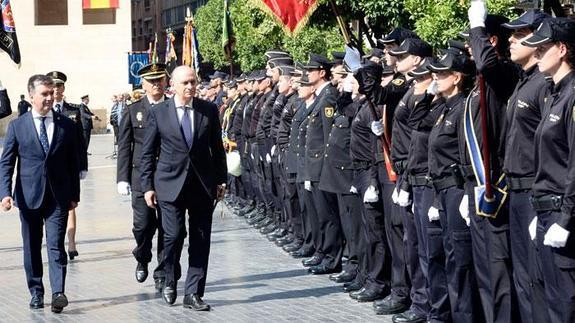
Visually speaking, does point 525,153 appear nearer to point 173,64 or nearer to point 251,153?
point 251,153

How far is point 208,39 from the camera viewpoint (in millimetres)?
72125

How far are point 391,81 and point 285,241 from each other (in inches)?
217

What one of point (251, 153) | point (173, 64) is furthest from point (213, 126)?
point (173, 64)

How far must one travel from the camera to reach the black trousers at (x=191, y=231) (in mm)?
10686

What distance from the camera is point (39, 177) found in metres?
11.0

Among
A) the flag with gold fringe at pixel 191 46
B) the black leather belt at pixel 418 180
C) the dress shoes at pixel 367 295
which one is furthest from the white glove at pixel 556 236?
the flag with gold fringe at pixel 191 46

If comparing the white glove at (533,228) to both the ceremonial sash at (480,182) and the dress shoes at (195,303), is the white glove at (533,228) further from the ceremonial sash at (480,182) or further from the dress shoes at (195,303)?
the dress shoes at (195,303)

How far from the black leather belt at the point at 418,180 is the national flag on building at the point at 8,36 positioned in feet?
31.9

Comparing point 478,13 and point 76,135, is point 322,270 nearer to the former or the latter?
point 76,135

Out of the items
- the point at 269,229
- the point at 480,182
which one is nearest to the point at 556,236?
the point at 480,182

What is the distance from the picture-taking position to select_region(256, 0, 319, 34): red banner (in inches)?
571

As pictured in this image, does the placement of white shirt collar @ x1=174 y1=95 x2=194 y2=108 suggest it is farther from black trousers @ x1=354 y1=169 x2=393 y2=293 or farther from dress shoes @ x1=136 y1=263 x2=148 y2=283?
dress shoes @ x1=136 y1=263 x2=148 y2=283

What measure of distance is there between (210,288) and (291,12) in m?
4.14

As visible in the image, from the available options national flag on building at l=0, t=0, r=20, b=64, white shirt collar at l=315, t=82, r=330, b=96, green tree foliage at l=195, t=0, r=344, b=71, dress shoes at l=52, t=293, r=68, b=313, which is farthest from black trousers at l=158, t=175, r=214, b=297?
green tree foliage at l=195, t=0, r=344, b=71
